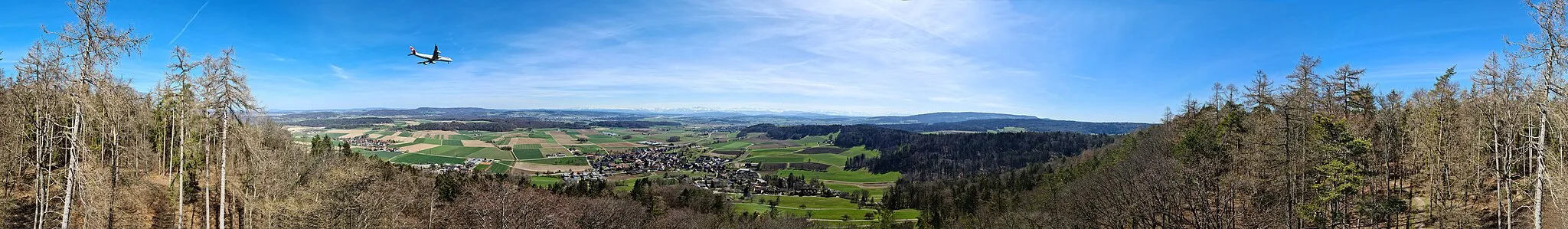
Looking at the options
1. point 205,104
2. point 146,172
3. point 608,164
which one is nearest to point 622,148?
point 608,164

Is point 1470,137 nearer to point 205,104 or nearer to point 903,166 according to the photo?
point 205,104

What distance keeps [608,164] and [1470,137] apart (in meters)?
94.7

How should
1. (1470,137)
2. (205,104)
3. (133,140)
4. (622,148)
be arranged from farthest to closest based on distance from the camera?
(622,148) < (133,140) < (1470,137) < (205,104)

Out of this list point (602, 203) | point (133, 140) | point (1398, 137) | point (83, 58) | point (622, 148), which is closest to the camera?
point (83, 58)

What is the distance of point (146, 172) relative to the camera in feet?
76.2

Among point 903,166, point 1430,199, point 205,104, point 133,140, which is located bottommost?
point 903,166

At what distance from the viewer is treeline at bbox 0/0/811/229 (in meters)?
9.66

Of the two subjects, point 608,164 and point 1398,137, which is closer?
point 1398,137

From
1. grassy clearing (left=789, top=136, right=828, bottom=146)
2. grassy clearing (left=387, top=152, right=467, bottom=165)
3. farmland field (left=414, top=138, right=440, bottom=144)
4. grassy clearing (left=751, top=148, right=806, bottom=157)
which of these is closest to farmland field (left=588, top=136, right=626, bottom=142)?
grassy clearing (left=751, top=148, right=806, bottom=157)

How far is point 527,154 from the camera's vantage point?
9781 cm

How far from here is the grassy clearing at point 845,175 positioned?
10619 cm

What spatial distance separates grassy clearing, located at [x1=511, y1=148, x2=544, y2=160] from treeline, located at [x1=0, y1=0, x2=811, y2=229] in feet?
198

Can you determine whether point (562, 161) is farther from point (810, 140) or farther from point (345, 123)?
point (810, 140)

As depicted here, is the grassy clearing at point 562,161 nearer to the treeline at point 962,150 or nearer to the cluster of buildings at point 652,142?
the cluster of buildings at point 652,142
